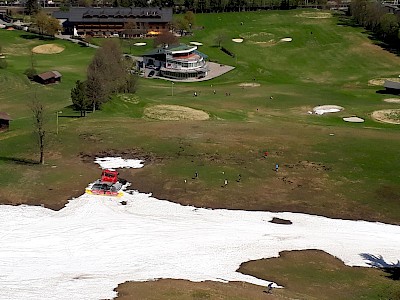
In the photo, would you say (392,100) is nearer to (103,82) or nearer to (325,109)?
(325,109)

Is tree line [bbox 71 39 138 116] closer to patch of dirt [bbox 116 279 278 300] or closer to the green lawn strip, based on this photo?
the green lawn strip

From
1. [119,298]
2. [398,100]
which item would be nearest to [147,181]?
[119,298]

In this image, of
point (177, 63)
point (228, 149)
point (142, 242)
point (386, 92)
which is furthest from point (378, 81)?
point (142, 242)

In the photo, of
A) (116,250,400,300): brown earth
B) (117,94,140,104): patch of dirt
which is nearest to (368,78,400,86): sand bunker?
(117,94,140,104): patch of dirt

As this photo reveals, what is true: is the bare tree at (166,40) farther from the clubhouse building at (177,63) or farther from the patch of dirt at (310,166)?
the patch of dirt at (310,166)

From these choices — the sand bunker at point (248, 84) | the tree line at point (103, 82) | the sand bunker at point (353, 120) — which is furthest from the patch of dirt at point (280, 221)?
the sand bunker at point (248, 84)
